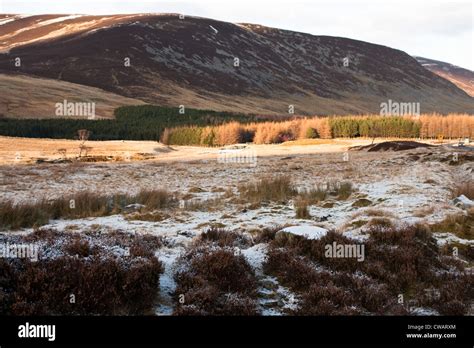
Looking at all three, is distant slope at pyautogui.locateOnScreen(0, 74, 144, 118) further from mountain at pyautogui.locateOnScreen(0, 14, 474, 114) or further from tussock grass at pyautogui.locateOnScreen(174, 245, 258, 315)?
tussock grass at pyautogui.locateOnScreen(174, 245, 258, 315)

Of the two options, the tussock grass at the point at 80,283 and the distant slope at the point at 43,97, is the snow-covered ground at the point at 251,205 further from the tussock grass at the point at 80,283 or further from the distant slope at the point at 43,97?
the distant slope at the point at 43,97

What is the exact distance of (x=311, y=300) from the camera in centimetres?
703

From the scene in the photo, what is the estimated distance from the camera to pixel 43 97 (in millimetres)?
98625

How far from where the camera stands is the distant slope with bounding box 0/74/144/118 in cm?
8766

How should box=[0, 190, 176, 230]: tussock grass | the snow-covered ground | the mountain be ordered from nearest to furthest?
the snow-covered ground
box=[0, 190, 176, 230]: tussock grass
the mountain

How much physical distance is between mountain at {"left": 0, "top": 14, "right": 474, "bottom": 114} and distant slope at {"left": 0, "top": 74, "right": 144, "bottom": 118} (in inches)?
303

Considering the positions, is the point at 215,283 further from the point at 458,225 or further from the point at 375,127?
the point at 375,127

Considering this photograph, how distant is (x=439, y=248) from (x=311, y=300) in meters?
4.10

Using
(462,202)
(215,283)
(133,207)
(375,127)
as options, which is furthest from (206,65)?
(215,283)

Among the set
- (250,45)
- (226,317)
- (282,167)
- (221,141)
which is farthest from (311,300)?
(250,45)

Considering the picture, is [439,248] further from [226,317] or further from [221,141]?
[221,141]

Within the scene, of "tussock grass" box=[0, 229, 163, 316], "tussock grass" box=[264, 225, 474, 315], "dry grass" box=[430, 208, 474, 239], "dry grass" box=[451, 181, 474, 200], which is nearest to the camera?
"tussock grass" box=[0, 229, 163, 316]

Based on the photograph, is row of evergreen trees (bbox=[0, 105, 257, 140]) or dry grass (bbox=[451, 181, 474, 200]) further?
row of evergreen trees (bbox=[0, 105, 257, 140])

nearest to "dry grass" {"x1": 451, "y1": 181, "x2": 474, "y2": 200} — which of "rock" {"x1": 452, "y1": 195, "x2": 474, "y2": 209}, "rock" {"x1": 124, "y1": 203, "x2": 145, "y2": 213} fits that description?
"rock" {"x1": 452, "y1": 195, "x2": 474, "y2": 209}
